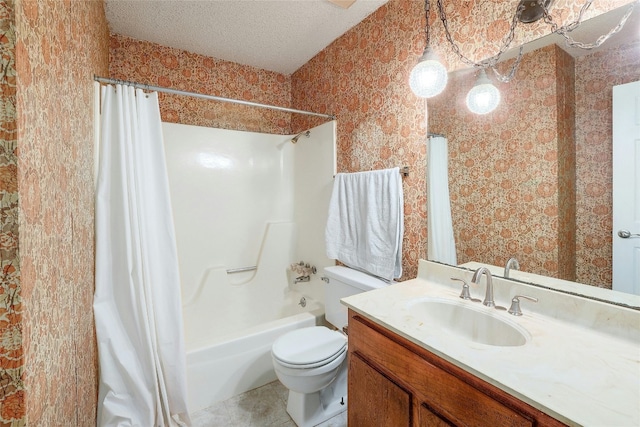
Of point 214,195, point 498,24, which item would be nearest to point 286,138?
point 214,195

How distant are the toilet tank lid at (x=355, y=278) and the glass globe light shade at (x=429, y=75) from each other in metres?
1.04

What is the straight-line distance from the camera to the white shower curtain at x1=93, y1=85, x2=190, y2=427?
4.53 feet

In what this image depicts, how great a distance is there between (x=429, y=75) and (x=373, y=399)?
1.38m

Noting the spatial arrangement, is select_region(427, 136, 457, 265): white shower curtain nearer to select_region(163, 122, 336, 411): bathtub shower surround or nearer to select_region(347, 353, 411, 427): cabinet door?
select_region(347, 353, 411, 427): cabinet door

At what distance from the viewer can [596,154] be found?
3.12ft

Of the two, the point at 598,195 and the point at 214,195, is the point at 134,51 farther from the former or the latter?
the point at 598,195

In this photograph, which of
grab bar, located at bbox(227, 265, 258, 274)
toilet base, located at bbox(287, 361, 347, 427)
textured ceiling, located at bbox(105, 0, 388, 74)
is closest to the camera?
toilet base, located at bbox(287, 361, 347, 427)

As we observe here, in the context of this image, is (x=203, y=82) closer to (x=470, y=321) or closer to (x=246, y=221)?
(x=246, y=221)

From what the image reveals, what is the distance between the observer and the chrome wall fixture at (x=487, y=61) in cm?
103

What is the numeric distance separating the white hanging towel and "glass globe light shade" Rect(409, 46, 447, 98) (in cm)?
47

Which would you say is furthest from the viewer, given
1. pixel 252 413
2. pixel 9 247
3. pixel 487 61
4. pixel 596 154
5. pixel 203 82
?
pixel 203 82

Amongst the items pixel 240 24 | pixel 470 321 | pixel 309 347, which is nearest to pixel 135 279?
pixel 309 347

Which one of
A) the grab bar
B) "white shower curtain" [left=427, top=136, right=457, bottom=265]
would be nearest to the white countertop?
"white shower curtain" [left=427, top=136, right=457, bottom=265]

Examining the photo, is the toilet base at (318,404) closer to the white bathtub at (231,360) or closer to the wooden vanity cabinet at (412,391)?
the white bathtub at (231,360)
